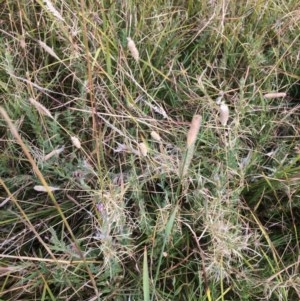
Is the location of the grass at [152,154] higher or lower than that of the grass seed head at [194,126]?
lower

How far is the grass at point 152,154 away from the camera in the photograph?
102 cm

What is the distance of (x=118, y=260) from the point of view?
1009 millimetres

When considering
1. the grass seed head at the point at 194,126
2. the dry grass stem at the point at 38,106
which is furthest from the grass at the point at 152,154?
the grass seed head at the point at 194,126

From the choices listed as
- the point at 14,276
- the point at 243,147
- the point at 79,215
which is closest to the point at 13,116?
the point at 79,215

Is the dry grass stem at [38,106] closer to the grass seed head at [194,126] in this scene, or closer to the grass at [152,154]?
the grass at [152,154]

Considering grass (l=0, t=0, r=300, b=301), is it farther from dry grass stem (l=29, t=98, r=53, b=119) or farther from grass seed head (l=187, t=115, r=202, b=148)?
grass seed head (l=187, t=115, r=202, b=148)

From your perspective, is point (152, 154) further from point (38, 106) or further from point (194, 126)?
point (194, 126)

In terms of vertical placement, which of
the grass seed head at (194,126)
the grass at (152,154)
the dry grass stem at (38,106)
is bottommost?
the grass at (152,154)

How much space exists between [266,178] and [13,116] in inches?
24.2

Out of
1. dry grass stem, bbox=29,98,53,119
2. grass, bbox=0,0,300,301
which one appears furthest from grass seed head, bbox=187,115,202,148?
dry grass stem, bbox=29,98,53,119

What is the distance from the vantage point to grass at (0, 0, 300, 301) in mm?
1024

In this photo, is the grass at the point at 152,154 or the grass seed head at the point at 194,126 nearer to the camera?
the grass seed head at the point at 194,126

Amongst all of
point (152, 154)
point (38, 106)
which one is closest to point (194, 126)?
point (38, 106)

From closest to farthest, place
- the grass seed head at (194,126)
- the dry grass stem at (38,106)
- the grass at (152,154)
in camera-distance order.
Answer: the grass seed head at (194,126) → the dry grass stem at (38,106) → the grass at (152,154)
